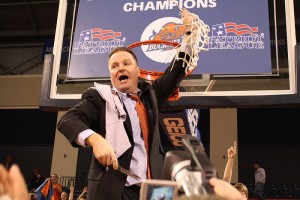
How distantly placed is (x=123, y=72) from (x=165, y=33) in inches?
70.4

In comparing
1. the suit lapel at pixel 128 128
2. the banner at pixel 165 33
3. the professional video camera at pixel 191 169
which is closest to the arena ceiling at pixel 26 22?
the banner at pixel 165 33

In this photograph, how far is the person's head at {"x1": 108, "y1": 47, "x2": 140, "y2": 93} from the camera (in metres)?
1.87

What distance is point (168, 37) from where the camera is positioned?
11.6 ft

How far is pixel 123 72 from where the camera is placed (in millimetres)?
1874

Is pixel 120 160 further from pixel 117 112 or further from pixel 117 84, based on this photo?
pixel 117 84

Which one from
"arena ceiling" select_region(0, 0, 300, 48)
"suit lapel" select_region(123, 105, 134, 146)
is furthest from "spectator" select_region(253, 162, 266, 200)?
"suit lapel" select_region(123, 105, 134, 146)

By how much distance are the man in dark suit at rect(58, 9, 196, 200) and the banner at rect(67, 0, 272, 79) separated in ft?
5.06

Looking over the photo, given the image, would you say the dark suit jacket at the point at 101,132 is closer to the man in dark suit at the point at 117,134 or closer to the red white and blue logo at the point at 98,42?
the man in dark suit at the point at 117,134

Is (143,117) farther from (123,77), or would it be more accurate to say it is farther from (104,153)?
(104,153)

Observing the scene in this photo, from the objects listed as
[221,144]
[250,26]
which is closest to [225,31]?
[250,26]

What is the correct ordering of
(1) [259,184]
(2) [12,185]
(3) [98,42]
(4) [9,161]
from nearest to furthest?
(2) [12,185] → (3) [98,42] → (1) [259,184] → (4) [9,161]

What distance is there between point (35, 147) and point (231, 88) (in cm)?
964

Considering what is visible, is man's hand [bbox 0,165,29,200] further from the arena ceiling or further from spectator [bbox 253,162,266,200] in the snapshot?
the arena ceiling

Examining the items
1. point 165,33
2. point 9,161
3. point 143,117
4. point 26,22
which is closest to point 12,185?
point 143,117
